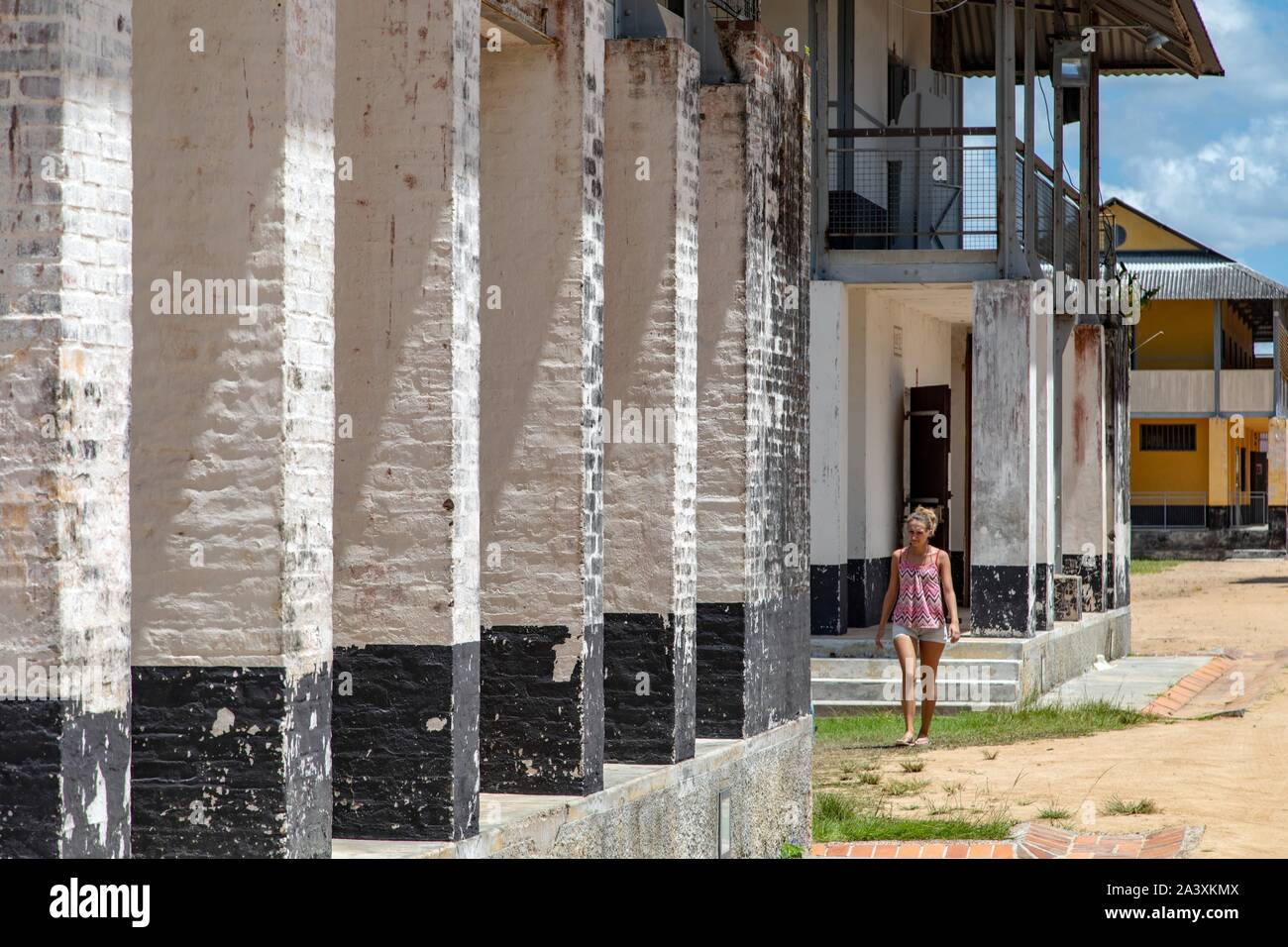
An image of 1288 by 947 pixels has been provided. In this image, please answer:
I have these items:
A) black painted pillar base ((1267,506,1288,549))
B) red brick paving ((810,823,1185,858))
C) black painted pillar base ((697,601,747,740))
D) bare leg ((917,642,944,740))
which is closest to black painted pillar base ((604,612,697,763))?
black painted pillar base ((697,601,747,740))

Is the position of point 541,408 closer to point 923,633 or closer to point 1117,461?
point 923,633

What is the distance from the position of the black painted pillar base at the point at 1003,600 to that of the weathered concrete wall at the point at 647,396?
8467mm

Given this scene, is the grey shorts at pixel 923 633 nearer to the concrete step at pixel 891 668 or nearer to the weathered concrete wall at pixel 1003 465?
the concrete step at pixel 891 668

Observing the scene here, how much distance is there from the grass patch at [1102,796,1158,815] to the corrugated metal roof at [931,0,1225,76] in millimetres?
10624

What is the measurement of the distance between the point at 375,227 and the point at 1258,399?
41646 millimetres

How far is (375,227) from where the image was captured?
287 inches

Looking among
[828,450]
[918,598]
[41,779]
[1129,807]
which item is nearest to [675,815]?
[1129,807]

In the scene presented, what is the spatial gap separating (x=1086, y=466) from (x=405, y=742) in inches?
644

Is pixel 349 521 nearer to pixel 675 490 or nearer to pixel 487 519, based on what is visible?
pixel 487 519

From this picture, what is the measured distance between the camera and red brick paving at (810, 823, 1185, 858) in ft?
32.6

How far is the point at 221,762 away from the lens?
6188 millimetres

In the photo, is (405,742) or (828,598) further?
(828,598)

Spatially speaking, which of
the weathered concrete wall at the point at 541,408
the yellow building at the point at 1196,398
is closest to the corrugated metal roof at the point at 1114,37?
the weathered concrete wall at the point at 541,408

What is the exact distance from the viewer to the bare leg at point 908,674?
46.4 ft
